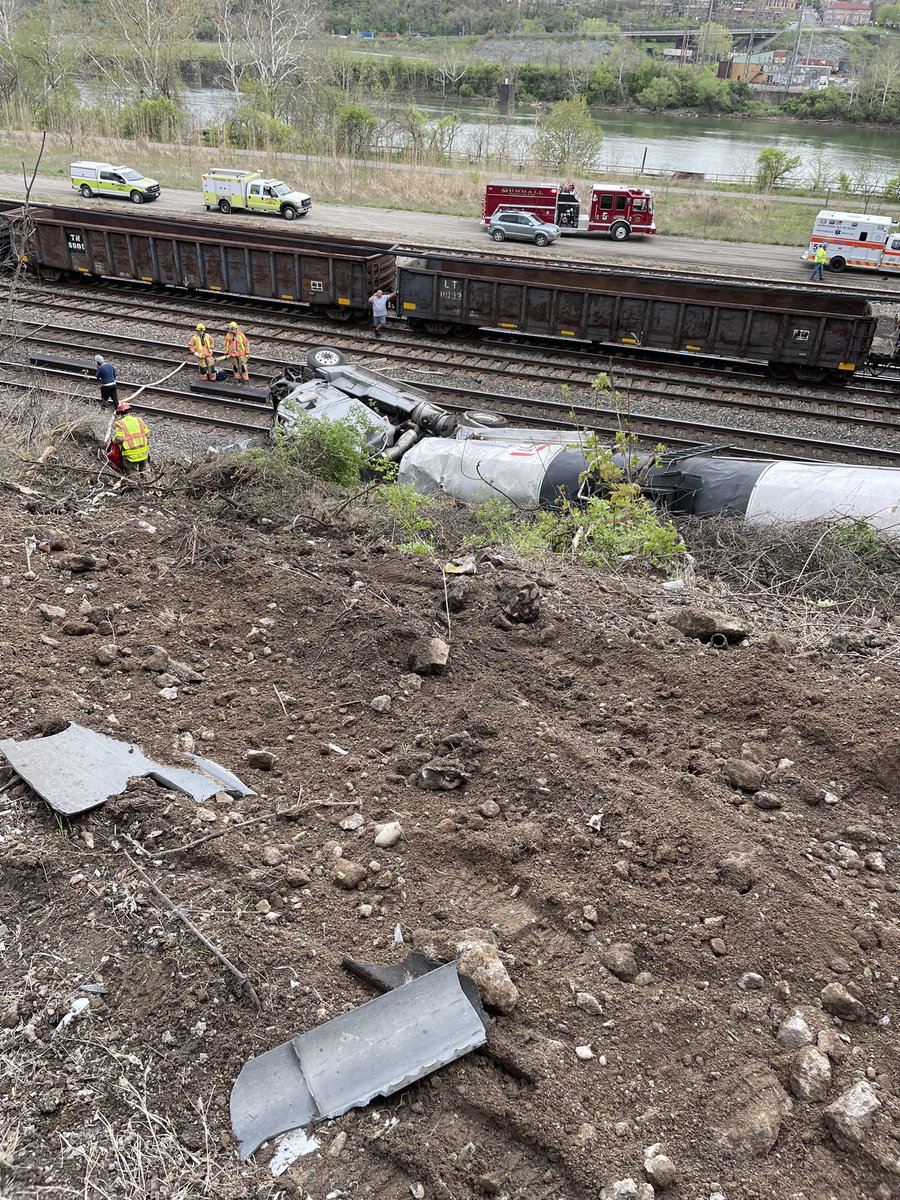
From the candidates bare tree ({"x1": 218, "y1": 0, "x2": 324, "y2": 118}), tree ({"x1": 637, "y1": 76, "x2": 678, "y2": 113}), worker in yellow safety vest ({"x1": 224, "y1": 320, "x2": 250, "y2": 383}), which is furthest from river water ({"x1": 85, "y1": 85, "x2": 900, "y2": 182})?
worker in yellow safety vest ({"x1": 224, "y1": 320, "x2": 250, "y2": 383})

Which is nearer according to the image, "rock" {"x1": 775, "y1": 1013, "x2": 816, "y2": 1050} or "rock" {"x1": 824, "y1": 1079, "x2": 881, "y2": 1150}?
"rock" {"x1": 824, "y1": 1079, "x2": 881, "y2": 1150}

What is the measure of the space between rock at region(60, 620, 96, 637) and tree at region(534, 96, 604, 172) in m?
44.5

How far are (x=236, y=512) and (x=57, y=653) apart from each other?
2.86 m

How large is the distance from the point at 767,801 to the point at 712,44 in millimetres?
96406

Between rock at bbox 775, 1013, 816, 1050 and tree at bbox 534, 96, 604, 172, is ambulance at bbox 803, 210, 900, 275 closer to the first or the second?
tree at bbox 534, 96, 604, 172

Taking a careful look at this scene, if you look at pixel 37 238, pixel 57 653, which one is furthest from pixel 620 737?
pixel 37 238

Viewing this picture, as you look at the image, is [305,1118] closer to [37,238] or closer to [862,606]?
[862,606]

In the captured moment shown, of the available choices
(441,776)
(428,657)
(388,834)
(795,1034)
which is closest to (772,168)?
(428,657)

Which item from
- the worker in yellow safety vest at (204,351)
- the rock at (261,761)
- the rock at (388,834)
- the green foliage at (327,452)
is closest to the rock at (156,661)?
the rock at (261,761)

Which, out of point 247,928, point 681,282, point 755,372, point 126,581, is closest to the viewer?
point 247,928

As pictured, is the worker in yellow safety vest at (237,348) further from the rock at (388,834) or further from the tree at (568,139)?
the tree at (568,139)

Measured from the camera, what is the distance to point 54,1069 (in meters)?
3.22

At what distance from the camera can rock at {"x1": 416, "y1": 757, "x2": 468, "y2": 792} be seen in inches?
185

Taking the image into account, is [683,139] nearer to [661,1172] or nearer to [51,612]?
[51,612]
